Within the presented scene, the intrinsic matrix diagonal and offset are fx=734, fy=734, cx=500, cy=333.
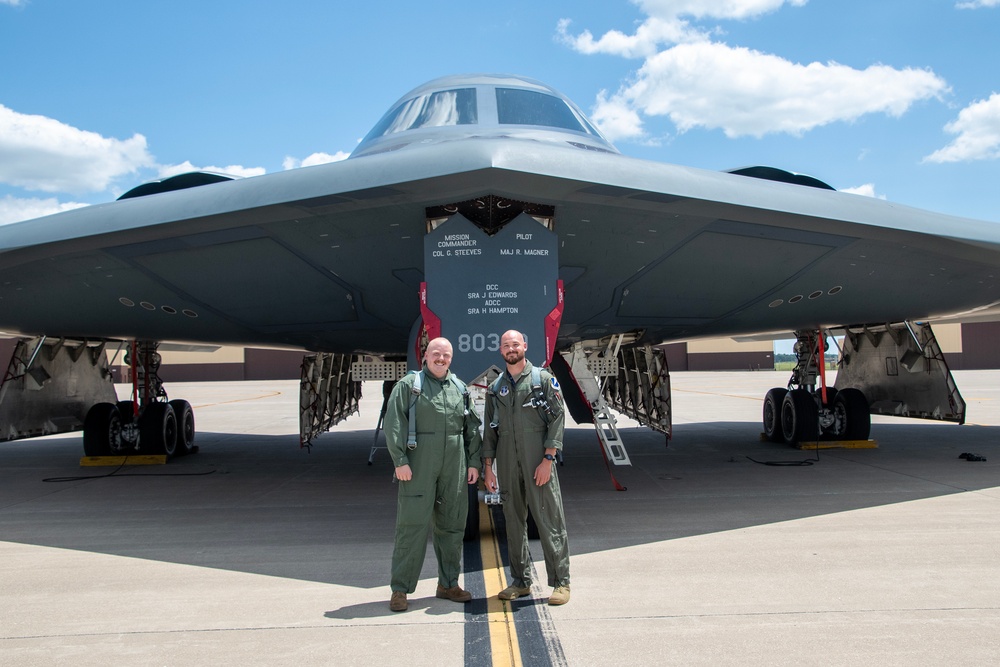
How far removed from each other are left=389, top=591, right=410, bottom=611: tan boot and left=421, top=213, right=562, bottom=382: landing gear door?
172 centimetres

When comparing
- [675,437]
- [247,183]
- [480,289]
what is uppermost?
[247,183]

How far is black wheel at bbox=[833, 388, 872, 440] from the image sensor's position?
11.8 metres

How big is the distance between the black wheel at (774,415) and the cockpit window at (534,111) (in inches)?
258

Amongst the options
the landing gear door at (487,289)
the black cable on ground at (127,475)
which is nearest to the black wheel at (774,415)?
the landing gear door at (487,289)

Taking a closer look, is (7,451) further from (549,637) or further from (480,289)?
(549,637)

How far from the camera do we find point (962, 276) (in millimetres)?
8391

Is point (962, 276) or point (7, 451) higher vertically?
point (962, 276)

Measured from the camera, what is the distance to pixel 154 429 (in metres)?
11.5

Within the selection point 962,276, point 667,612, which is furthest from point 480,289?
point 962,276

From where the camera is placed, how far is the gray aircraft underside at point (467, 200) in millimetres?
5180

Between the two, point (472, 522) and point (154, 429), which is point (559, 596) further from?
point (154, 429)

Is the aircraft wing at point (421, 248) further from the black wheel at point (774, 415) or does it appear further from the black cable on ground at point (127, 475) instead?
the black wheel at point (774, 415)

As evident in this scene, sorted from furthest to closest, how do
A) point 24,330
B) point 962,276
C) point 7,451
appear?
point 7,451 → point 24,330 → point 962,276

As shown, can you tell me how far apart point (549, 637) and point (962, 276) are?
287 inches
